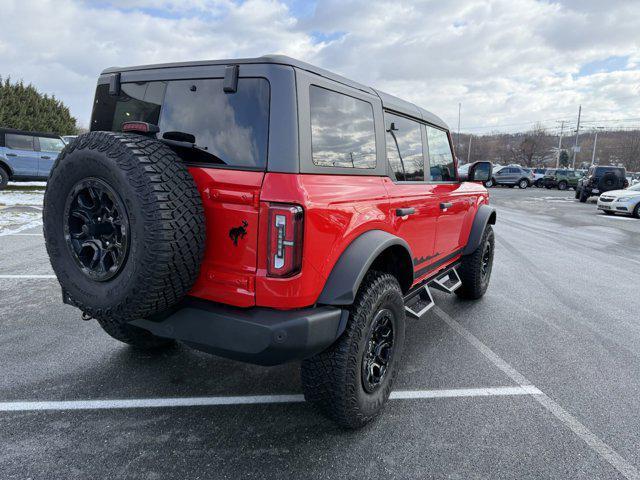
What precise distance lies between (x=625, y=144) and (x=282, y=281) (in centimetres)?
7864

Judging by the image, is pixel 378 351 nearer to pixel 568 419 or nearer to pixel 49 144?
pixel 568 419

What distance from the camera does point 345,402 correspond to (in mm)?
2346

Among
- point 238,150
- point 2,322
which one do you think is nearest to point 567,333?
point 238,150

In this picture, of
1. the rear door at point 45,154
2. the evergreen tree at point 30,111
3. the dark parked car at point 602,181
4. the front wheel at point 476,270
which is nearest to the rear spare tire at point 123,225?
the front wheel at point 476,270

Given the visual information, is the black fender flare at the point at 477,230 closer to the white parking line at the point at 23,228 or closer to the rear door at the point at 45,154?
the white parking line at the point at 23,228

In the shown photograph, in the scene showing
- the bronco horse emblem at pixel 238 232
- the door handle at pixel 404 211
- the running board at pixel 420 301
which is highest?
the door handle at pixel 404 211

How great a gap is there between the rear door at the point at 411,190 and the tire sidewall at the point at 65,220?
5.15 ft

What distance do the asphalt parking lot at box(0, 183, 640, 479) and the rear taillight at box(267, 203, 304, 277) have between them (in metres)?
1.04

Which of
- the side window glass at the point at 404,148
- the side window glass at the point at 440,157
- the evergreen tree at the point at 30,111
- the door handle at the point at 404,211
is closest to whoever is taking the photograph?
the door handle at the point at 404,211

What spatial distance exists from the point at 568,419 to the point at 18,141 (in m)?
17.3

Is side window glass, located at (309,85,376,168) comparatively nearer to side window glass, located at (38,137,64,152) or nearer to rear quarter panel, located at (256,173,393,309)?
rear quarter panel, located at (256,173,393,309)

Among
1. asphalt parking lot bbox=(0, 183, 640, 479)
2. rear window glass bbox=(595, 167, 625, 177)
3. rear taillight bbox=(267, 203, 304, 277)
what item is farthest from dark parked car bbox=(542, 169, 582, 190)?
rear taillight bbox=(267, 203, 304, 277)

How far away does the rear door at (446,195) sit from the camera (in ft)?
12.4

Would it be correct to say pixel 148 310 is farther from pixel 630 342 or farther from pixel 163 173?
pixel 630 342
